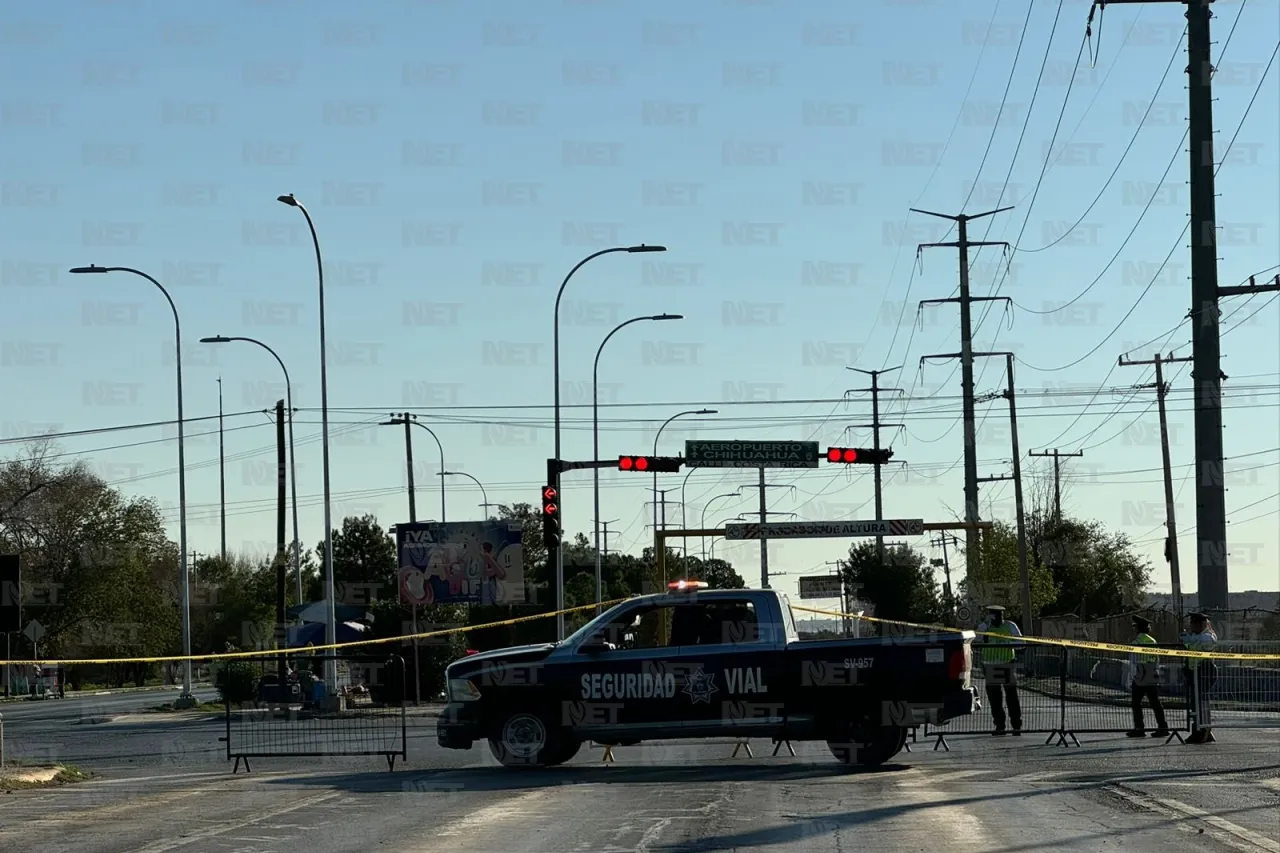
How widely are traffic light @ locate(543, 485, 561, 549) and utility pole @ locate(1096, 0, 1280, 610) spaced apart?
12.4 m

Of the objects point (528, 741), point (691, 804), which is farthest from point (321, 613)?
point (691, 804)

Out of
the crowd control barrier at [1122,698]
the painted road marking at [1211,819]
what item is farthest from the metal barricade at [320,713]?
the painted road marking at [1211,819]

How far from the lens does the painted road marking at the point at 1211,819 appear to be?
11727mm

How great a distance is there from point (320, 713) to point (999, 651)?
1581 centimetres

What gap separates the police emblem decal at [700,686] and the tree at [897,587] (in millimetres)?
59198

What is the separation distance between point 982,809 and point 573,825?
345 cm

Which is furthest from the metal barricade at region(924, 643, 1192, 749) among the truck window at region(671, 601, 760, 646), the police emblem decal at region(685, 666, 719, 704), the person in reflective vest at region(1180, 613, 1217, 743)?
the police emblem decal at region(685, 666, 719, 704)

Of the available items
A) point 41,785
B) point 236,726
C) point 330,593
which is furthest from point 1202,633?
point 330,593

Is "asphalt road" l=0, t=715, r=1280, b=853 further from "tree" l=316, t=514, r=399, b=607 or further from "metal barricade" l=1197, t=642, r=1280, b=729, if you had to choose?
"tree" l=316, t=514, r=399, b=607

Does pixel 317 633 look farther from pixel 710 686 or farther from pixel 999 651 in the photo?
pixel 710 686

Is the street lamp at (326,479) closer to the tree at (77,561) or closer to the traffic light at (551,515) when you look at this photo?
the traffic light at (551,515)

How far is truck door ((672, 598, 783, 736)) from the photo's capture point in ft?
60.0

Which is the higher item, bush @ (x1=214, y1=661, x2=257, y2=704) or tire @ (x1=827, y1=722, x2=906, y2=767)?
tire @ (x1=827, y1=722, x2=906, y2=767)

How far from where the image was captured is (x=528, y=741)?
61.6ft
